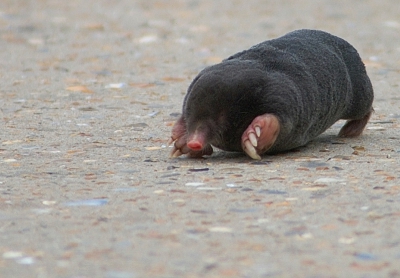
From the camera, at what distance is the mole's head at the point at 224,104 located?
488 cm

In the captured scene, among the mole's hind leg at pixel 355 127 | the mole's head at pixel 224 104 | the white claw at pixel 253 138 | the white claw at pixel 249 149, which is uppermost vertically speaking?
the mole's head at pixel 224 104

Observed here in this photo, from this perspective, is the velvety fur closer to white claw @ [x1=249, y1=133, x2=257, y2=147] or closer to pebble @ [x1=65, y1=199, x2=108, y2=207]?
white claw @ [x1=249, y1=133, x2=257, y2=147]

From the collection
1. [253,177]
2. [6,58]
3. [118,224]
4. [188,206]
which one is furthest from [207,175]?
[6,58]

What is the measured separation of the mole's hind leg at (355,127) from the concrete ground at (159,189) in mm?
83

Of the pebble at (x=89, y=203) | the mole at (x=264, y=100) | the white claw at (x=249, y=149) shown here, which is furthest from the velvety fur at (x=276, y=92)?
the pebble at (x=89, y=203)

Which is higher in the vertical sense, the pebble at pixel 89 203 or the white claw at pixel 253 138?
the white claw at pixel 253 138

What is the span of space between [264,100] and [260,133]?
0.74 ft

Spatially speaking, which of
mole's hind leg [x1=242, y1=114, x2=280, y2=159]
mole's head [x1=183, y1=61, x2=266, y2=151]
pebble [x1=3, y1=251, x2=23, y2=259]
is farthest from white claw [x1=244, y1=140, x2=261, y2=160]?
pebble [x1=3, y1=251, x2=23, y2=259]

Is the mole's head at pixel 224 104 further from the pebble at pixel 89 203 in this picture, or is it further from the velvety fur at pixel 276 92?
the pebble at pixel 89 203

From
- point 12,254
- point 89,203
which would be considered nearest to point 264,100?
point 89,203

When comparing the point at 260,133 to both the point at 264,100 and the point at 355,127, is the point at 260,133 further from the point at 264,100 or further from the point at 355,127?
the point at 355,127

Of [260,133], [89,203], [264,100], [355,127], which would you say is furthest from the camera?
[355,127]

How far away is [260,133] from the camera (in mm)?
4777

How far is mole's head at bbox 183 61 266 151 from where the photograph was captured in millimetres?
4875
